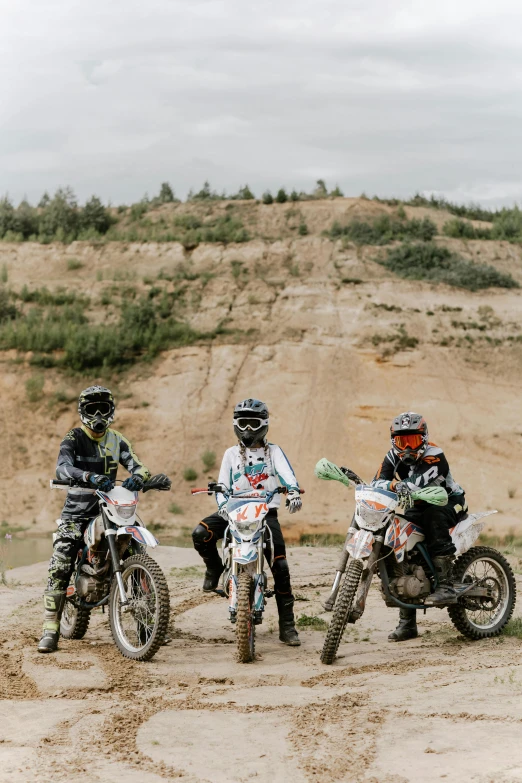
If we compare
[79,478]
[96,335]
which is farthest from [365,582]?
[96,335]

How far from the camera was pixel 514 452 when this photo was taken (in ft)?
84.2

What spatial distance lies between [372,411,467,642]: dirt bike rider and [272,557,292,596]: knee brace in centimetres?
108

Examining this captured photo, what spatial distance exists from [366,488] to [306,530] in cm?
1441

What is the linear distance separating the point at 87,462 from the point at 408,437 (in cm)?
286

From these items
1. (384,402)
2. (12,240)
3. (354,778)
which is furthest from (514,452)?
(354,778)

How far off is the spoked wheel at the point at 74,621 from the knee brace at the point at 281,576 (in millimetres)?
1711

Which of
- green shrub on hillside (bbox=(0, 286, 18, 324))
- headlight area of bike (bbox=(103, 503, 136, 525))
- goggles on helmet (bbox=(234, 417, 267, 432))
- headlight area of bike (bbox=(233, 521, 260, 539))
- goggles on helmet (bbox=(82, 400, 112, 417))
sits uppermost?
green shrub on hillside (bbox=(0, 286, 18, 324))

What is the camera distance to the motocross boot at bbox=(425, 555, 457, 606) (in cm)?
800

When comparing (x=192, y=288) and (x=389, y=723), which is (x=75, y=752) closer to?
(x=389, y=723)

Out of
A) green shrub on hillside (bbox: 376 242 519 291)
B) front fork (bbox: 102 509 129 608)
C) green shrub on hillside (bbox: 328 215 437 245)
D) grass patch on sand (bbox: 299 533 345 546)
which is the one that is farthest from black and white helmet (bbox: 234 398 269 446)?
green shrub on hillside (bbox: 328 215 437 245)

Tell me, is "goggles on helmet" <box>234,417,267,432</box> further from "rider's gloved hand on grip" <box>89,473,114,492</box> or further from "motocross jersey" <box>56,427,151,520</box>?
"rider's gloved hand on grip" <box>89,473,114,492</box>

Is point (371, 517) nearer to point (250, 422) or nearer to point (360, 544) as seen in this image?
point (360, 544)

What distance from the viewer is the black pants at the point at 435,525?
813 cm

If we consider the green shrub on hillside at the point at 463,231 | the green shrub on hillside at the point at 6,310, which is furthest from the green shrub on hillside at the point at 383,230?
the green shrub on hillside at the point at 6,310
